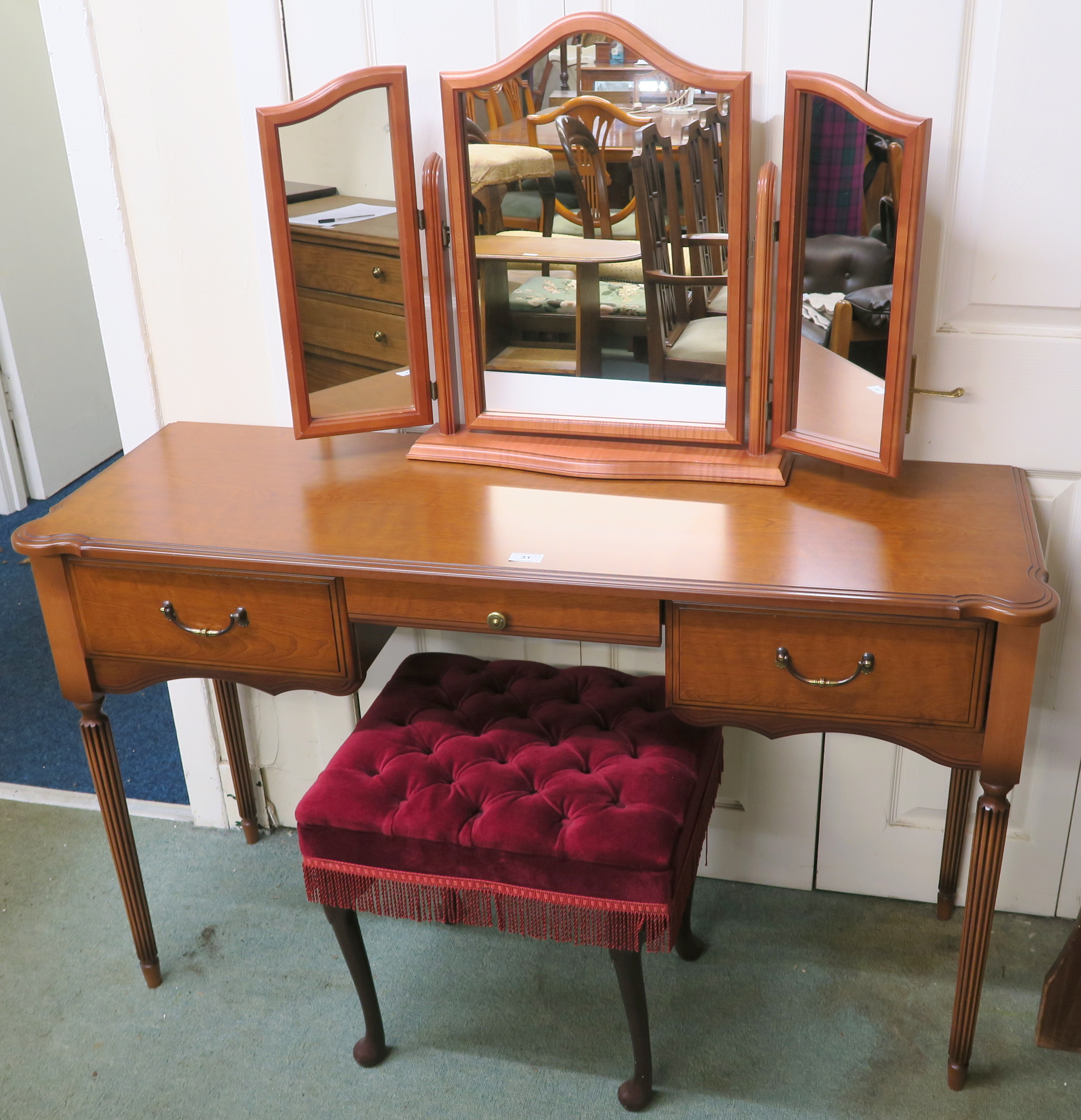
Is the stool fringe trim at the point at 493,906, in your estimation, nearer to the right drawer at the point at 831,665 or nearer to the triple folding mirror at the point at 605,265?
the right drawer at the point at 831,665

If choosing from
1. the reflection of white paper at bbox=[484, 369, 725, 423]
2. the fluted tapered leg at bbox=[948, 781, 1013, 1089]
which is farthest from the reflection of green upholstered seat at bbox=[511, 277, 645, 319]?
the fluted tapered leg at bbox=[948, 781, 1013, 1089]

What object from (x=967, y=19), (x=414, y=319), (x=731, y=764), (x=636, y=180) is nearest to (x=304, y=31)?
(x=414, y=319)

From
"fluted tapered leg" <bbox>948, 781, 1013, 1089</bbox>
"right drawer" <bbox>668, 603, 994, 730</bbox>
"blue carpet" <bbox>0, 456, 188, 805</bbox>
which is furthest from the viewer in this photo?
"blue carpet" <bbox>0, 456, 188, 805</bbox>

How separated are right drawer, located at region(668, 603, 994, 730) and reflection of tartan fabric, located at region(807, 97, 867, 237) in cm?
57

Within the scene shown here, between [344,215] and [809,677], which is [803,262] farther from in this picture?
[344,215]

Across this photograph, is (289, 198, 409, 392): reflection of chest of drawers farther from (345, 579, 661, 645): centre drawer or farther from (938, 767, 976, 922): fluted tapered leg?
(938, 767, 976, 922): fluted tapered leg

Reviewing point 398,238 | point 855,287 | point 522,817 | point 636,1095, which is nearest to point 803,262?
point 855,287

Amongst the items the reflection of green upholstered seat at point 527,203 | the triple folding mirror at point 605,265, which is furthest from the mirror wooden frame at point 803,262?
the reflection of green upholstered seat at point 527,203

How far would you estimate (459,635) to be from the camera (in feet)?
7.23

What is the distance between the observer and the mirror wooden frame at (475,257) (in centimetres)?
165

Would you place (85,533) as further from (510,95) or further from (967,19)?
(967,19)

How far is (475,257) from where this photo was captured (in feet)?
6.02

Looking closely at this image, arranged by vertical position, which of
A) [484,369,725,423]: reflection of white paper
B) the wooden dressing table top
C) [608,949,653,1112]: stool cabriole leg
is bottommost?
[608,949,653,1112]: stool cabriole leg

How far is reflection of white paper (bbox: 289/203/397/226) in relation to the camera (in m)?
1.84
